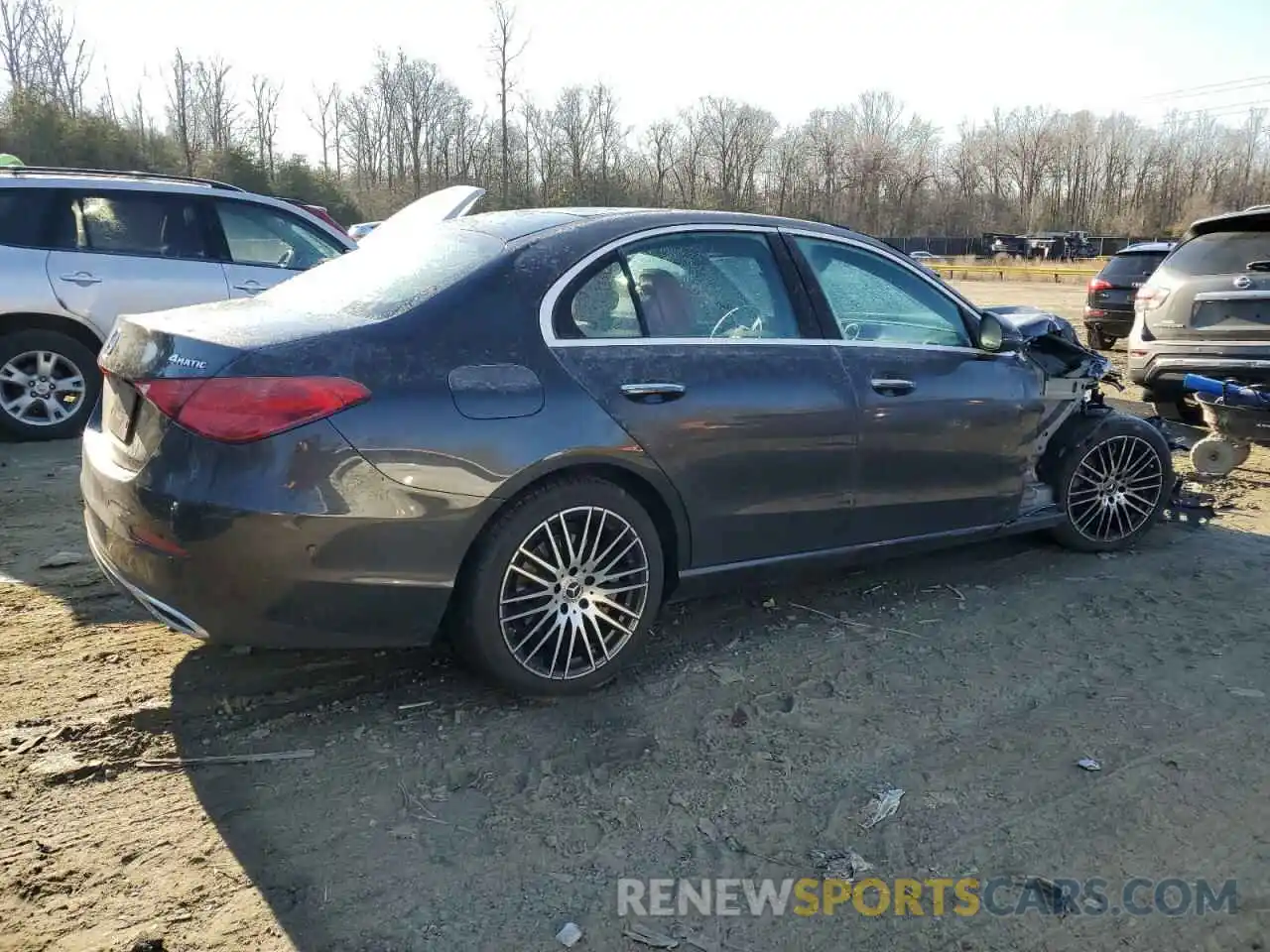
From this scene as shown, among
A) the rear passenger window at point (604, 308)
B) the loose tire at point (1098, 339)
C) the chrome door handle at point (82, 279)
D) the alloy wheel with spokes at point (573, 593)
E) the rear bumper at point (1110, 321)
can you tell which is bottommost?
the alloy wheel with spokes at point (573, 593)

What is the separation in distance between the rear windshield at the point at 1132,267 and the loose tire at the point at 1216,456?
8.22 meters

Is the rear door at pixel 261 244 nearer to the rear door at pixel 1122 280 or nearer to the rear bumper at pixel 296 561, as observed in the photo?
the rear bumper at pixel 296 561

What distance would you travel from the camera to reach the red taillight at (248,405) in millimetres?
2848

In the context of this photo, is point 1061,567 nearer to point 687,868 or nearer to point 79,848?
point 687,868

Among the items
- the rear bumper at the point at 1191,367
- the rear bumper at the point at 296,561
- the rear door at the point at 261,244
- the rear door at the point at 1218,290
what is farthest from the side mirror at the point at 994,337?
the rear door at the point at 261,244

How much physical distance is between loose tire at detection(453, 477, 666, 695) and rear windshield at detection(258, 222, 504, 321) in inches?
30.6

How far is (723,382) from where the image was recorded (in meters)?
3.64

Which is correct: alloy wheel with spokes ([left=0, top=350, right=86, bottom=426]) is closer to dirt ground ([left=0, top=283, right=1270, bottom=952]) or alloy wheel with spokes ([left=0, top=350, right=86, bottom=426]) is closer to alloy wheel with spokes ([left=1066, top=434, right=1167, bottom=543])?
dirt ground ([left=0, top=283, right=1270, bottom=952])

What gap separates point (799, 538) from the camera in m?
3.94

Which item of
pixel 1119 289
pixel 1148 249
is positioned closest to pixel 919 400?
pixel 1119 289

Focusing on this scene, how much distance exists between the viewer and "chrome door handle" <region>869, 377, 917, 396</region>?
404 cm

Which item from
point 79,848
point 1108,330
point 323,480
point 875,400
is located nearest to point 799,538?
point 875,400

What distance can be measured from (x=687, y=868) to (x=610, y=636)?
3.44 feet

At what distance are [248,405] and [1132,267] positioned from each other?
14074 mm
